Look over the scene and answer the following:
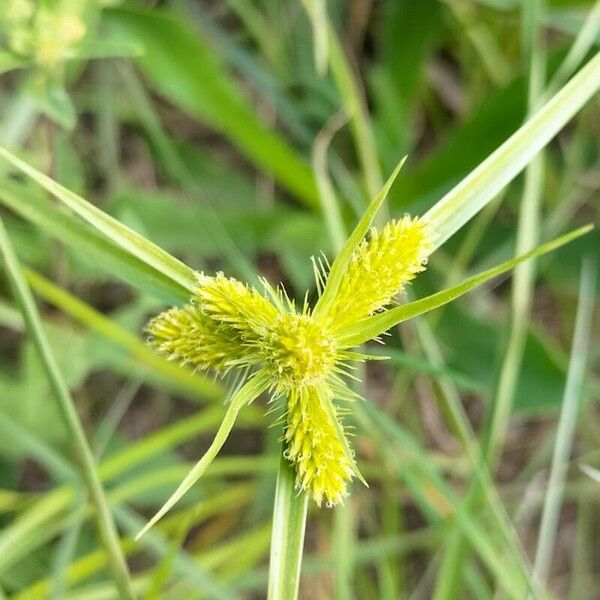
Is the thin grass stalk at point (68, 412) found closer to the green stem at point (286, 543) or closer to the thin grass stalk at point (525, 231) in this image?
the green stem at point (286, 543)

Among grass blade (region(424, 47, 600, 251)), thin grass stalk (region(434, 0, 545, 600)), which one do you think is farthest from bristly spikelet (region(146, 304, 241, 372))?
thin grass stalk (region(434, 0, 545, 600))

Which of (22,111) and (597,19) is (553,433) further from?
(22,111)

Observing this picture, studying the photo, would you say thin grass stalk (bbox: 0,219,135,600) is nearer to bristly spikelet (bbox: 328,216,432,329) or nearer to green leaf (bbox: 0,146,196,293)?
green leaf (bbox: 0,146,196,293)

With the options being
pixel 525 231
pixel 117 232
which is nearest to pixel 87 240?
pixel 117 232

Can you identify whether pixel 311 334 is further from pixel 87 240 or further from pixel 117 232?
pixel 87 240

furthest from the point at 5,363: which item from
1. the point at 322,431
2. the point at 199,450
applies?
the point at 322,431

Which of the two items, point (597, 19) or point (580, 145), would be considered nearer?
point (597, 19)
